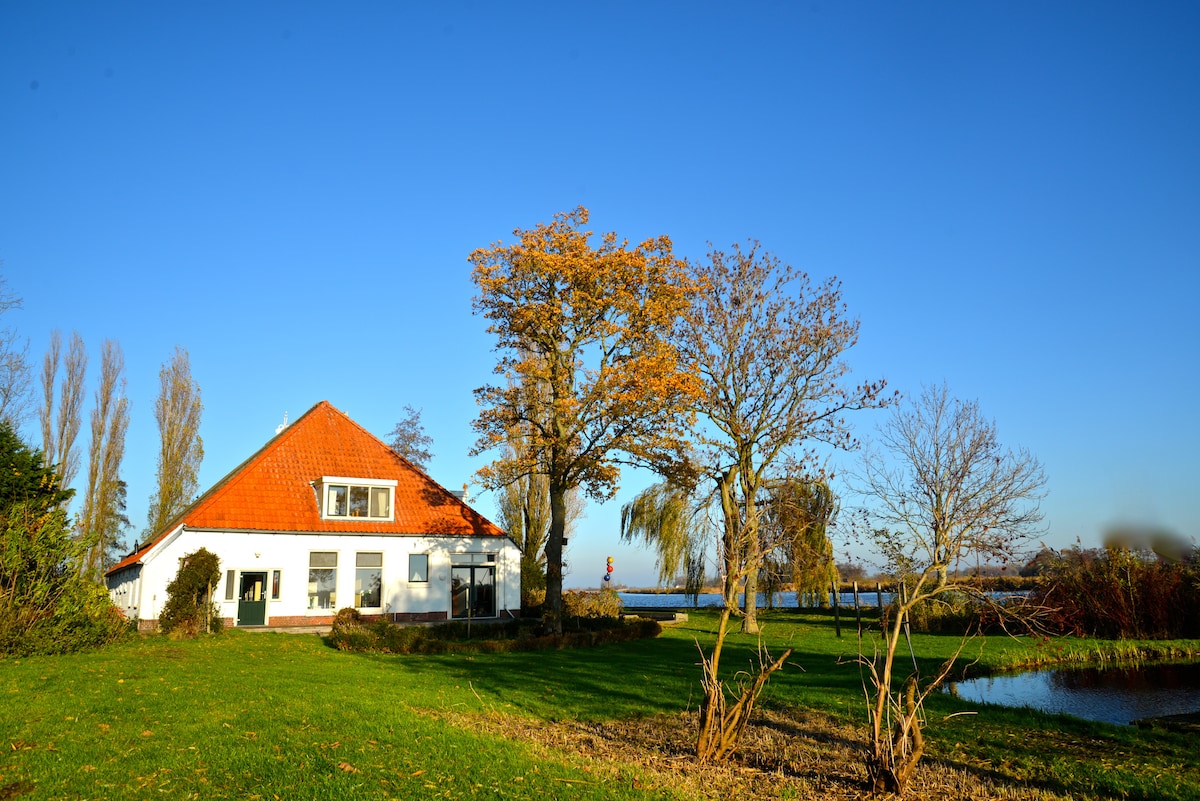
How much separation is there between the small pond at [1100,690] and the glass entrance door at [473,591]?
17994mm

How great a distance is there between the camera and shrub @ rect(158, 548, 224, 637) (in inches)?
831

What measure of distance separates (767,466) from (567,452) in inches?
336

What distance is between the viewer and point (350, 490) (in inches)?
1110

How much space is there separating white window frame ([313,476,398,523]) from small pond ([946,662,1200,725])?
65.2ft

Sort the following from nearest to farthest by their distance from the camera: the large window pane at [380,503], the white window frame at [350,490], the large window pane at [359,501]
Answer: the white window frame at [350,490] < the large window pane at [359,501] < the large window pane at [380,503]

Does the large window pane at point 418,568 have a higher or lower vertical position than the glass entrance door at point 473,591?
higher

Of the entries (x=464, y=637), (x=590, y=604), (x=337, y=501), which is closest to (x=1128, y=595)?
(x=590, y=604)

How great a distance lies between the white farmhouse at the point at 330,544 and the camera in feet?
82.9

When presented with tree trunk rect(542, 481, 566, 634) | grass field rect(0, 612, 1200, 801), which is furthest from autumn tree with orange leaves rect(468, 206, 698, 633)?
grass field rect(0, 612, 1200, 801)

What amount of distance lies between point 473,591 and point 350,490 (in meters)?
5.81

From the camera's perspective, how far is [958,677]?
608 inches

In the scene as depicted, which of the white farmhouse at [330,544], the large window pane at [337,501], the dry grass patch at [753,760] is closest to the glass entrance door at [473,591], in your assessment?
the white farmhouse at [330,544]

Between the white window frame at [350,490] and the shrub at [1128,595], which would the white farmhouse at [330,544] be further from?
the shrub at [1128,595]

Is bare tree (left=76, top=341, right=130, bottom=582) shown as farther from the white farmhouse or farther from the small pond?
the small pond
